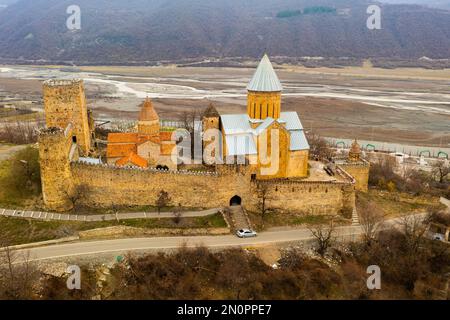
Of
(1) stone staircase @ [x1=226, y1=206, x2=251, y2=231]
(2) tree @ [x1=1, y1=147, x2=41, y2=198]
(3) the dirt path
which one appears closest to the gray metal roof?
(1) stone staircase @ [x1=226, y1=206, x2=251, y2=231]

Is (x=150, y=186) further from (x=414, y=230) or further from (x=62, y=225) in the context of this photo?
(x=414, y=230)

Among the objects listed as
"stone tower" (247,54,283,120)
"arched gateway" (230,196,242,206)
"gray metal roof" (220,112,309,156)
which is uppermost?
"stone tower" (247,54,283,120)

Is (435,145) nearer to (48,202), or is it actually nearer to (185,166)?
(185,166)

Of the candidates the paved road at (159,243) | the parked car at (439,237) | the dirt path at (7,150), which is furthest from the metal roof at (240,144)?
the dirt path at (7,150)

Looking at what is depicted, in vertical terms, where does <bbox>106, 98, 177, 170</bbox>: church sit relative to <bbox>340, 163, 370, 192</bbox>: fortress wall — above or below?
above

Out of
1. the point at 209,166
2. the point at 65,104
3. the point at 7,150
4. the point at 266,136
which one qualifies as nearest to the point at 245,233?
the point at 266,136

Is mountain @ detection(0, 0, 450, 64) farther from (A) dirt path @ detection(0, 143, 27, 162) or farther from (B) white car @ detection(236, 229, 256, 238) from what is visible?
(B) white car @ detection(236, 229, 256, 238)
